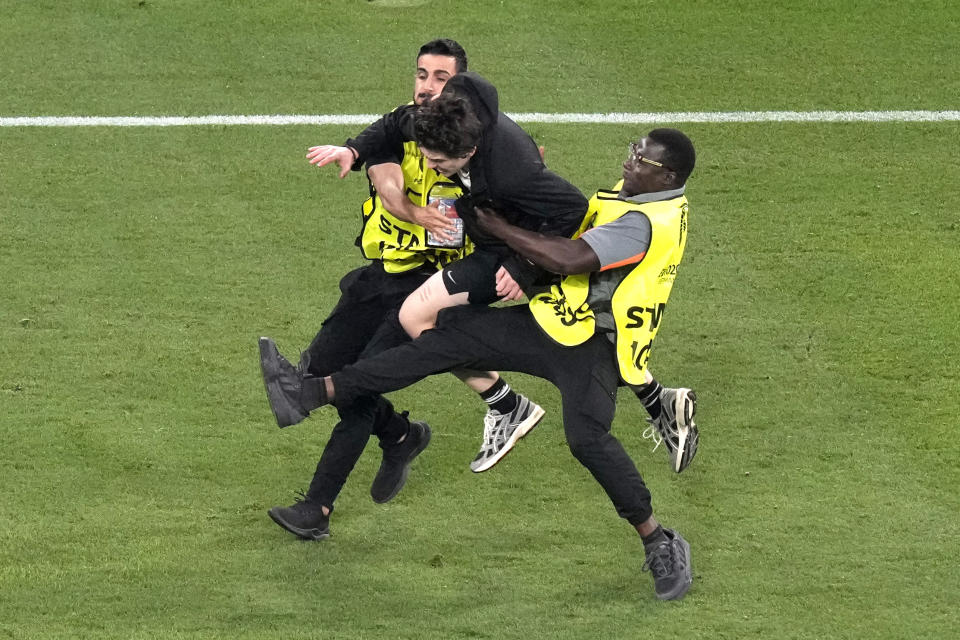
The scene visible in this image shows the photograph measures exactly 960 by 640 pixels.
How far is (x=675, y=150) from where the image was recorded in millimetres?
6441

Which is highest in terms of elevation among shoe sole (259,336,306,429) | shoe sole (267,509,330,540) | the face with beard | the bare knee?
the face with beard

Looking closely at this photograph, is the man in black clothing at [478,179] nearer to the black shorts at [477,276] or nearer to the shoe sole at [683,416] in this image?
the black shorts at [477,276]

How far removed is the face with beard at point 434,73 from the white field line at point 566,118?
14.1 feet

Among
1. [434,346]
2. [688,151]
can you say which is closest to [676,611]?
[434,346]

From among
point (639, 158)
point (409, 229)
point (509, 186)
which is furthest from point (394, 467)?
point (639, 158)

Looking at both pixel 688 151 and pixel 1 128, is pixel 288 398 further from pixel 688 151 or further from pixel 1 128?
pixel 1 128

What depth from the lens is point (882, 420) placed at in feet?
26.5

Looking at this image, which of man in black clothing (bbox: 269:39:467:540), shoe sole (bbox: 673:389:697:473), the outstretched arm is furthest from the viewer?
shoe sole (bbox: 673:389:697:473)

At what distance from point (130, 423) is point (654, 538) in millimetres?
2831

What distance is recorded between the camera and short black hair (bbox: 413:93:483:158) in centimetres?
607

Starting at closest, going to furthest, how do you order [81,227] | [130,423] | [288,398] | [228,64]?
[288,398], [130,423], [81,227], [228,64]

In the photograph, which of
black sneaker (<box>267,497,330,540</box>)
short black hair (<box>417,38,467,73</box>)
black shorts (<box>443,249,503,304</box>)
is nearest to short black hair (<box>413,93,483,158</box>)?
black shorts (<box>443,249,503,304</box>)

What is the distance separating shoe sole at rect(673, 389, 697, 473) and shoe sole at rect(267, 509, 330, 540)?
5.34 feet

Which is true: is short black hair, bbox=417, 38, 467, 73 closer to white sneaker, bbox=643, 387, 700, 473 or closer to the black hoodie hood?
the black hoodie hood
